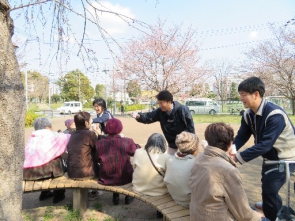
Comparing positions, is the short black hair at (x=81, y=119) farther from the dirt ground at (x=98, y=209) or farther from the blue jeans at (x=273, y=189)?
the blue jeans at (x=273, y=189)

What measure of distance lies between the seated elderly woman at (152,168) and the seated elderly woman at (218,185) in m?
0.84

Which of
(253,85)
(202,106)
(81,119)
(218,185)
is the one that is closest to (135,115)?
(81,119)

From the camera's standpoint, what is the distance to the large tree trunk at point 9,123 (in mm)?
1922

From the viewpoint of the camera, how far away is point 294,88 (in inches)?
806

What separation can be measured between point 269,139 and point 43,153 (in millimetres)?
2488

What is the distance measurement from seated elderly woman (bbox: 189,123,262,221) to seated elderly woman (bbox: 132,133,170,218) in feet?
2.77

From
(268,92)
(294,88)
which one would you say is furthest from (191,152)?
(268,92)

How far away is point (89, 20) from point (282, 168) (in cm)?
196

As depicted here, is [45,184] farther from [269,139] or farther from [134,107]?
[134,107]

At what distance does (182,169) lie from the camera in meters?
2.43

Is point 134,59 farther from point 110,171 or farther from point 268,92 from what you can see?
point 110,171

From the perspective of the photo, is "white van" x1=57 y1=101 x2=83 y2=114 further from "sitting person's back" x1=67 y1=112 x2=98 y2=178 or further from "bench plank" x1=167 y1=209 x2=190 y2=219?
"bench plank" x1=167 y1=209 x2=190 y2=219

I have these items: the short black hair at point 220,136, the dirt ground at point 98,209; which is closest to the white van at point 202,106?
the dirt ground at point 98,209

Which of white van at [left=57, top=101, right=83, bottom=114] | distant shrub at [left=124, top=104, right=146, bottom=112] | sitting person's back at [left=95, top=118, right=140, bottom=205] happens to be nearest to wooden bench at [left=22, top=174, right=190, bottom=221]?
sitting person's back at [left=95, top=118, right=140, bottom=205]
